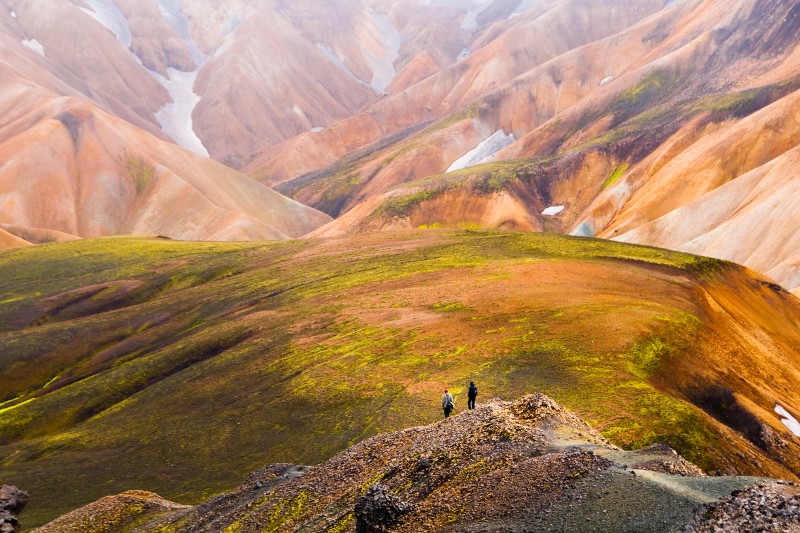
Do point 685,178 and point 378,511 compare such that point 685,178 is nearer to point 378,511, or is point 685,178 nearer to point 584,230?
point 584,230

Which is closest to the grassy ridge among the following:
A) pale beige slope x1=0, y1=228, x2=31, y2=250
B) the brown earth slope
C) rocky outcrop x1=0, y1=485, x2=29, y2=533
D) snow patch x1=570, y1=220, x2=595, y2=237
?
rocky outcrop x1=0, y1=485, x2=29, y2=533

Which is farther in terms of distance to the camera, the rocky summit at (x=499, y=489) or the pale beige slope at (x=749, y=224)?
the pale beige slope at (x=749, y=224)

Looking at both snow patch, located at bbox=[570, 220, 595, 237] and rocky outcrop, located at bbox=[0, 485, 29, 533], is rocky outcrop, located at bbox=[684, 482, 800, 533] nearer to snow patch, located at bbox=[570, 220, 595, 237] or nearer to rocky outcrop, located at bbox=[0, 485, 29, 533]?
rocky outcrop, located at bbox=[0, 485, 29, 533]

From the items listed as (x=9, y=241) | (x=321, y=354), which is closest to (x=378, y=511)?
(x=321, y=354)

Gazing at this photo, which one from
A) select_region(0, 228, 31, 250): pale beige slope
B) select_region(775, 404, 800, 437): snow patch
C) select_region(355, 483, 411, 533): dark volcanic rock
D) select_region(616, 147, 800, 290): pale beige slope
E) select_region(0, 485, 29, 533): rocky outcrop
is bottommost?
select_region(355, 483, 411, 533): dark volcanic rock

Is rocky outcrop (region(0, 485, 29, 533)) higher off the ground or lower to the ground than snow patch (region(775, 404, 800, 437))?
higher

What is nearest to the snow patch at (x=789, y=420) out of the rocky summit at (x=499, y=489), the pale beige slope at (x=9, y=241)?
the rocky summit at (x=499, y=489)

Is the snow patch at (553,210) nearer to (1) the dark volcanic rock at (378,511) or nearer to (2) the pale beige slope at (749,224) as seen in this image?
(2) the pale beige slope at (749,224)
